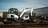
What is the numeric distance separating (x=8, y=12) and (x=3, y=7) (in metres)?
0.09

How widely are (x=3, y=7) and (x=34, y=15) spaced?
0.42m

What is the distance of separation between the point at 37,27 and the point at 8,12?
0.42m

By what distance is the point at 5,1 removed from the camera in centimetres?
194

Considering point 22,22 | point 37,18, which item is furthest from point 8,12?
point 37,18

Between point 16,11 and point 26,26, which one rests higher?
point 16,11

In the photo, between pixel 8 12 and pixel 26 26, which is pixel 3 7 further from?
pixel 26 26

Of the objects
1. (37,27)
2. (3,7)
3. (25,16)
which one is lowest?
(37,27)

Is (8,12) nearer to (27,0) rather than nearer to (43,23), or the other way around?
(27,0)

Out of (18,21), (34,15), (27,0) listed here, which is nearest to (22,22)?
(18,21)

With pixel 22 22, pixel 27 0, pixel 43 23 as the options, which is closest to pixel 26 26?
pixel 22 22

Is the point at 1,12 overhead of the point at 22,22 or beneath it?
overhead

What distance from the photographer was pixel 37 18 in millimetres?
1893

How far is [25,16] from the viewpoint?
1887mm

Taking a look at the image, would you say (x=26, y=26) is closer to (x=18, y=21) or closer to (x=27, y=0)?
(x=18, y=21)
